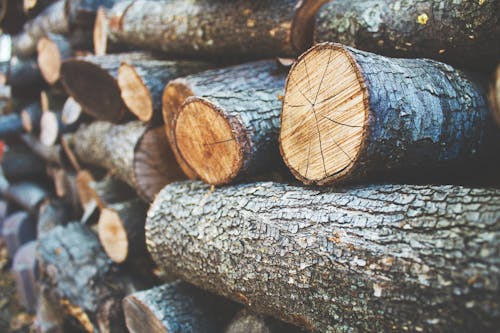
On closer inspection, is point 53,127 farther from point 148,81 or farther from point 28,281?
point 148,81

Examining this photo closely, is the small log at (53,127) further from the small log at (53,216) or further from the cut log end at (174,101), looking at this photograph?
the cut log end at (174,101)

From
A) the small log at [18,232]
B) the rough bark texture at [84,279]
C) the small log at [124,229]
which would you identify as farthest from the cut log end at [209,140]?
the small log at [18,232]

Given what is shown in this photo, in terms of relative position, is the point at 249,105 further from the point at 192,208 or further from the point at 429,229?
the point at 429,229

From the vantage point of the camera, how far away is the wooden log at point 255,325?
1.47m

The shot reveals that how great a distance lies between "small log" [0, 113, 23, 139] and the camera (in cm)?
427

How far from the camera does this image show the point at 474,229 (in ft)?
2.96

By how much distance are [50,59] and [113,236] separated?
1.80 meters

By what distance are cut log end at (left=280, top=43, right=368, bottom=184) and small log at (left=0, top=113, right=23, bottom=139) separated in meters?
4.00

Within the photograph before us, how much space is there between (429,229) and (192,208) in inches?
37.0

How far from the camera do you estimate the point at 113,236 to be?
2.28 meters

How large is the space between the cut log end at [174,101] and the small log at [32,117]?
8.23ft

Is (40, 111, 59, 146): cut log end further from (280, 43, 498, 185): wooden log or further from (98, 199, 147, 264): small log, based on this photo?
(280, 43, 498, 185): wooden log

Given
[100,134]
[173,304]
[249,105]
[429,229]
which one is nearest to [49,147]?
[100,134]

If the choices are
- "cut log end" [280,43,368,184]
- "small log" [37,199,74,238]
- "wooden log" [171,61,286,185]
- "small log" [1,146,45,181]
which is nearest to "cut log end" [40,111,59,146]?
"small log" [37,199,74,238]
